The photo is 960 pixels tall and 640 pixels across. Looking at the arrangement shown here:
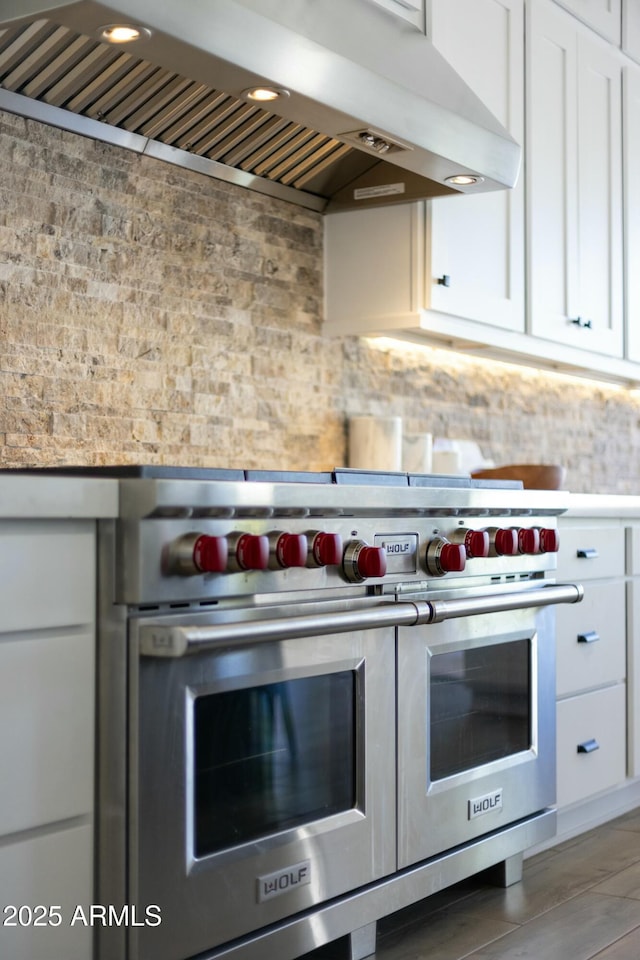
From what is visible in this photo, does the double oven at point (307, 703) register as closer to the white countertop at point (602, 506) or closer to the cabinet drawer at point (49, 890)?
the cabinet drawer at point (49, 890)

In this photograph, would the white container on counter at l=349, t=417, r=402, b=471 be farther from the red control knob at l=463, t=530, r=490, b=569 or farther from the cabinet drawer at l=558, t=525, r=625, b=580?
the red control knob at l=463, t=530, r=490, b=569

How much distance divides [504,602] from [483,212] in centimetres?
125

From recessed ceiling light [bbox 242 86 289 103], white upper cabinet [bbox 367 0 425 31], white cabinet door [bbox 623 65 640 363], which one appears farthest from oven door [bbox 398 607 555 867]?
white cabinet door [bbox 623 65 640 363]

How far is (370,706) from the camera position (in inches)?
77.2

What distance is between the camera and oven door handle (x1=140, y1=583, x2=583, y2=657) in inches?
60.8

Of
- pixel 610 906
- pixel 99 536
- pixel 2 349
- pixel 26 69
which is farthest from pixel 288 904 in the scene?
pixel 26 69

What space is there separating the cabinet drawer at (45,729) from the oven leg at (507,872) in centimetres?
117

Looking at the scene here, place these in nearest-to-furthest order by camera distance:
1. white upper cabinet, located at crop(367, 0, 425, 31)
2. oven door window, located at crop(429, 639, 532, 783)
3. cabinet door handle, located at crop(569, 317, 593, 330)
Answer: oven door window, located at crop(429, 639, 532, 783) < white upper cabinet, located at crop(367, 0, 425, 31) < cabinet door handle, located at crop(569, 317, 593, 330)

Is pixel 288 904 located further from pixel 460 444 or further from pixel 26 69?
pixel 460 444

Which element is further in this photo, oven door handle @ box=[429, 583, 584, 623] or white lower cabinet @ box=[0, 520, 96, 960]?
oven door handle @ box=[429, 583, 584, 623]

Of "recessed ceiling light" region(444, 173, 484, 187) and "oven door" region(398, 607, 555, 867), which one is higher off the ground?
"recessed ceiling light" region(444, 173, 484, 187)

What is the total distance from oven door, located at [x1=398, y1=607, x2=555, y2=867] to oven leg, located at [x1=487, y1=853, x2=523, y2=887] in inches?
3.9

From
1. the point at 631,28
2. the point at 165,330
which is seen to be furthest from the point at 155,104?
the point at 631,28

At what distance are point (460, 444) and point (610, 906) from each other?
153cm
